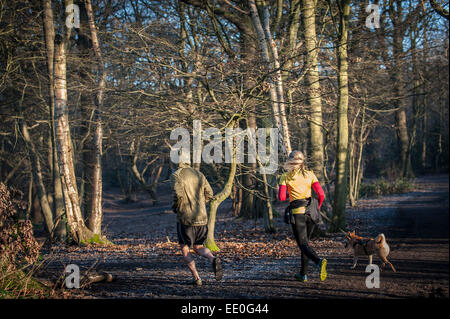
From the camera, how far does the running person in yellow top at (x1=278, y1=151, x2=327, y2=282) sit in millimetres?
5824

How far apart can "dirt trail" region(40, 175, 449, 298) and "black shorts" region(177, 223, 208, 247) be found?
66 cm

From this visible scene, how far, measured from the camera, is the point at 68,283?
564 cm

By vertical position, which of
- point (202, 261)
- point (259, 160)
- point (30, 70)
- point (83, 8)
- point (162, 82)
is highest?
point (83, 8)

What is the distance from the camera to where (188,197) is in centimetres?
593

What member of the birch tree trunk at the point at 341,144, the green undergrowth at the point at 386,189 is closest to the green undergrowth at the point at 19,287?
the birch tree trunk at the point at 341,144

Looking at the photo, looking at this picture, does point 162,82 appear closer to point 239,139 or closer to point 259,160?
point 239,139

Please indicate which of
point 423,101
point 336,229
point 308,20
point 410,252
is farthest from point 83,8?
point 423,101

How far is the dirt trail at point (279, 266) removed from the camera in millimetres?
5434

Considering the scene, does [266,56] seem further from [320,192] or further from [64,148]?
[64,148]

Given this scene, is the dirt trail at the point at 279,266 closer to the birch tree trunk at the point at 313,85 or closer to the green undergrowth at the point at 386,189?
the birch tree trunk at the point at 313,85

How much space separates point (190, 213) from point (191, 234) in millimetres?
310

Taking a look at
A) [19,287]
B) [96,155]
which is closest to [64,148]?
[96,155]
